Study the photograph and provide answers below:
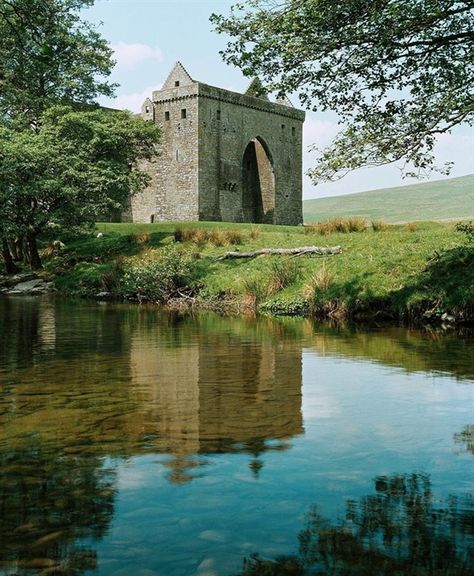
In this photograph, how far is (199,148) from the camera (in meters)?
57.0

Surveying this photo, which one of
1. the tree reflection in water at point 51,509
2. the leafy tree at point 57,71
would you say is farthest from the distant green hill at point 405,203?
the tree reflection in water at point 51,509

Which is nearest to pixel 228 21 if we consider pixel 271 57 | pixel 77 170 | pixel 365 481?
pixel 271 57

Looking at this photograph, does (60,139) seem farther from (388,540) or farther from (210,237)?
(388,540)

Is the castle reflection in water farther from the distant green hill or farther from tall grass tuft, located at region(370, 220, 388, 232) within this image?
the distant green hill

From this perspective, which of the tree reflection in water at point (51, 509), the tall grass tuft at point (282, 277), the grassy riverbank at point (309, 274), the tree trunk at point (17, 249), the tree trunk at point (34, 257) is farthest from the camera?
the tree trunk at point (17, 249)

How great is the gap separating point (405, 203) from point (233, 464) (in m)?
123

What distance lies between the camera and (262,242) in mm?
26312

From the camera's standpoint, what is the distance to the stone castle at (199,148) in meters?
57.1

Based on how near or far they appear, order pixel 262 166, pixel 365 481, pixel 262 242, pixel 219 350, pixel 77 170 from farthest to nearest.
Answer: pixel 262 166, pixel 77 170, pixel 262 242, pixel 219 350, pixel 365 481

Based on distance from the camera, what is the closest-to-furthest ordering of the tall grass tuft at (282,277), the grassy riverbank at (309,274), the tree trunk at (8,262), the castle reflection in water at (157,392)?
the castle reflection in water at (157,392) → the grassy riverbank at (309,274) → the tall grass tuft at (282,277) → the tree trunk at (8,262)

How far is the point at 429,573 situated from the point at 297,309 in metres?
14.5

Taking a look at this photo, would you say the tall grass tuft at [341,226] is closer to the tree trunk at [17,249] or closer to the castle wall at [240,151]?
the tree trunk at [17,249]

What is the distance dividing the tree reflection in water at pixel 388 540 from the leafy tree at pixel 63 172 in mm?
26106

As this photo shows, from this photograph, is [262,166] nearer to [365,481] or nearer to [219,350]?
[219,350]
